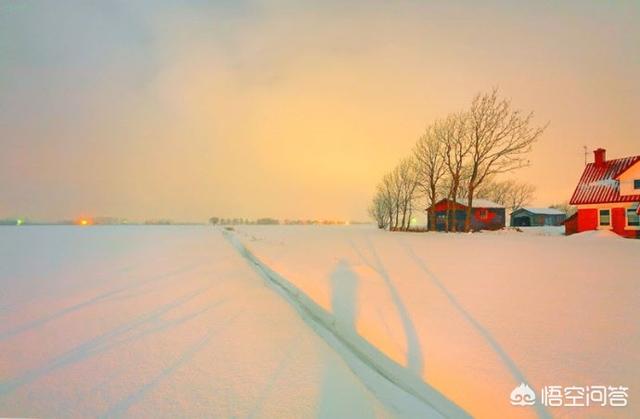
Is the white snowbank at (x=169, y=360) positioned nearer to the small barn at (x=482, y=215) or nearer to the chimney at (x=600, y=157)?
the chimney at (x=600, y=157)

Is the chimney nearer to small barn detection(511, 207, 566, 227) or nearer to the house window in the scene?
the house window

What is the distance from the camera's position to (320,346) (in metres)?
3.49

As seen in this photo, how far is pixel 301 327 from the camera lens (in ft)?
13.6

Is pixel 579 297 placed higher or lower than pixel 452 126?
lower

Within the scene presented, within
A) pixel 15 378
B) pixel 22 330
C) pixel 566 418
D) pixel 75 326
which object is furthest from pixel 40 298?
pixel 566 418

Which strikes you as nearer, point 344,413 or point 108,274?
point 344,413

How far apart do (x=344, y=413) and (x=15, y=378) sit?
3.09 meters

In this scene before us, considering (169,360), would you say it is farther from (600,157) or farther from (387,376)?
(600,157)

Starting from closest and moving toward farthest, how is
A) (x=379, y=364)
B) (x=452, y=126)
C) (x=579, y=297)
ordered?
(x=379, y=364)
(x=579, y=297)
(x=452, y=126)

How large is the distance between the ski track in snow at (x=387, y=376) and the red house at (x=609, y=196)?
22.9m

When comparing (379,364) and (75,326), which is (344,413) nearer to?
(379,364)

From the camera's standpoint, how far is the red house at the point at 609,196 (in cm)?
1877

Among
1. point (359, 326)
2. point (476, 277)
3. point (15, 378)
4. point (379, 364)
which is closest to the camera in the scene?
point (15, 378)

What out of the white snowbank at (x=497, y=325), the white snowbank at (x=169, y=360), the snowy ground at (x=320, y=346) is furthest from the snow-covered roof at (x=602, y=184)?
the white snowbank at (x=169, y=360)
